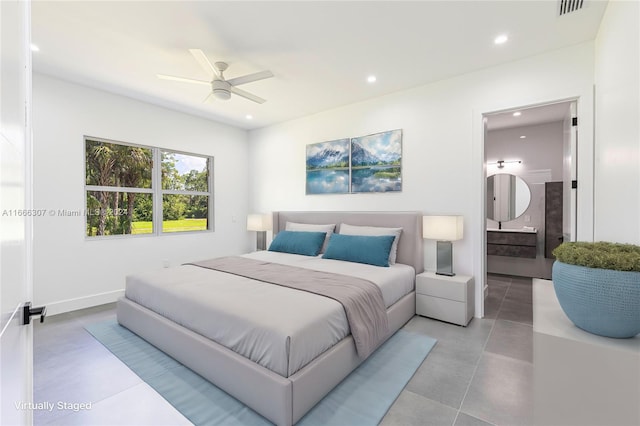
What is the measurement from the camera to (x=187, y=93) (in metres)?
3.79

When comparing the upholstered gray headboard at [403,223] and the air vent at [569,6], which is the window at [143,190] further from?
the air vent at [569,6]

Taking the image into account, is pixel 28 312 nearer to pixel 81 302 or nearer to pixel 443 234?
pixel 443 234

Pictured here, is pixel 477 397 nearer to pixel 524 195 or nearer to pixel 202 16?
pixel 202 16

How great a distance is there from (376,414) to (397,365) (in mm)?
590

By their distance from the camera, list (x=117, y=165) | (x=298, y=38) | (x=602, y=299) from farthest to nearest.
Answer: (x=117, y=165) → (x=298, y=38) → (x=602, y=299)

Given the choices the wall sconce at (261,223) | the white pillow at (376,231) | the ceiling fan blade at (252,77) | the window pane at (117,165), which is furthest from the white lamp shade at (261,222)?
the ceiling fan blade at (252,77)

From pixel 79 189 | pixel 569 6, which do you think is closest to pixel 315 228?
pixel 79 189

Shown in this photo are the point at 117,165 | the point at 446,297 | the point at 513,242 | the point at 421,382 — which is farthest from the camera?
the point at 513,242

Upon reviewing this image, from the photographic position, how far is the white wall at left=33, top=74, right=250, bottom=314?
3260 millimetres

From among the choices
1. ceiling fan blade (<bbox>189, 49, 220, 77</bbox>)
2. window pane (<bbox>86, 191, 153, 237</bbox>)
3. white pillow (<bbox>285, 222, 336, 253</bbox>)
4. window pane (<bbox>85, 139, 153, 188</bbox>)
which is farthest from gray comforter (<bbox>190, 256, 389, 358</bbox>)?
window pane (<bbox>85, 139, 153, 188</bbox>)

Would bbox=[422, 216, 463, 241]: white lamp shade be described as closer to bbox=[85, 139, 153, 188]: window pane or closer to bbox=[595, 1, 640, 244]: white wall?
bbox=[595, 1, 640, 244]: white wall

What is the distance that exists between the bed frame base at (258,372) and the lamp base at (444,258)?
1639mm

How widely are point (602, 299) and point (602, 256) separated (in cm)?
15

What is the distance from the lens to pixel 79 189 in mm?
3523
